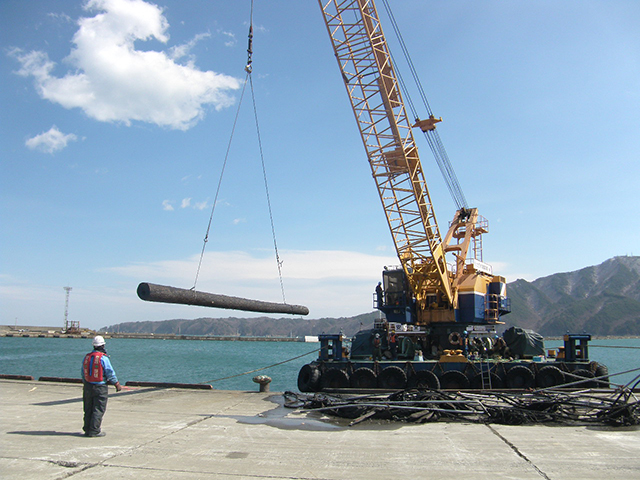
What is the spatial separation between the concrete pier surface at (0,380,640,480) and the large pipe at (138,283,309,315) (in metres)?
2.58

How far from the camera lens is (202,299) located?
11906mm

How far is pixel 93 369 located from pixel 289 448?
362cm

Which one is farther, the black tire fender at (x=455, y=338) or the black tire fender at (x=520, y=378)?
the black tire fender at (x=455, y=338)

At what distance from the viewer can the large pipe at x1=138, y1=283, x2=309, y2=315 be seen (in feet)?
32.8

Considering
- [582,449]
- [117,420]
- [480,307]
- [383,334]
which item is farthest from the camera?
[480,307]

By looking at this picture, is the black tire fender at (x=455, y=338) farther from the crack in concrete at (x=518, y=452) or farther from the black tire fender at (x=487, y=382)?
the crack in concrete at (x=518, y=452)

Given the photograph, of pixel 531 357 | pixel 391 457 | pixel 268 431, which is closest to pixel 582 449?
pixel 391 457

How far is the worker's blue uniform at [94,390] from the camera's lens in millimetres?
7883

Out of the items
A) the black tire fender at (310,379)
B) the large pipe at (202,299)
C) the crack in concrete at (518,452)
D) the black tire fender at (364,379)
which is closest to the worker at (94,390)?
the large pipe at (202,299)

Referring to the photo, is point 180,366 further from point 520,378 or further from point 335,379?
point 520,378

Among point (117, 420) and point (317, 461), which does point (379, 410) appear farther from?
point (117, 420)

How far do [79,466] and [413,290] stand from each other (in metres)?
20.2

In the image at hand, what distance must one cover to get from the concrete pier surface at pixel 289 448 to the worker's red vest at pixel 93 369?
0.98 metres

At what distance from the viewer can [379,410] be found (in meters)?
10.1
